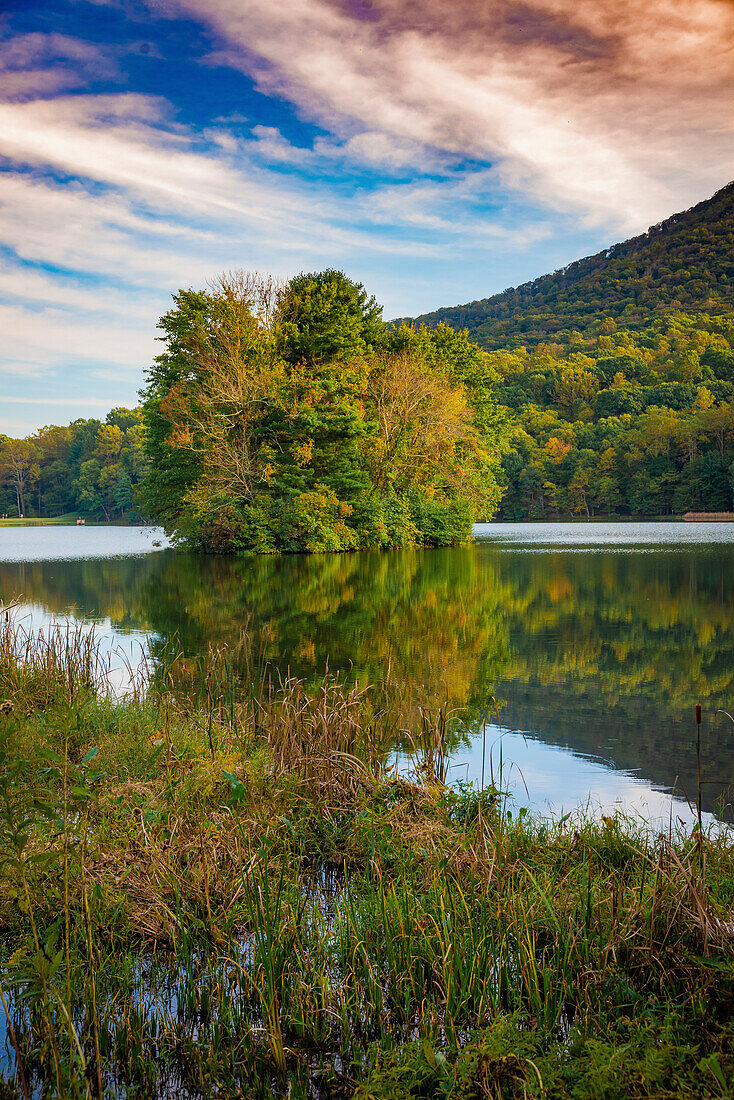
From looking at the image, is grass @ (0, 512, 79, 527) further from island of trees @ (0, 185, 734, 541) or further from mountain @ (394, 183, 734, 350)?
mountain @ (394, 183, 734, 350)

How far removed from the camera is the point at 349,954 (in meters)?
3.47

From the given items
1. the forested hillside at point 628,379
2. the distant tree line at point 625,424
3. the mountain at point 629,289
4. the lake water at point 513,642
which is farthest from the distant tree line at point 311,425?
the mountain at point 629,289

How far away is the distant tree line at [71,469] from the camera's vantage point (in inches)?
4407

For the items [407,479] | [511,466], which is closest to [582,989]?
[407,479]

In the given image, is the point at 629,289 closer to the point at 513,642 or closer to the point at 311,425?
the point at 311,425

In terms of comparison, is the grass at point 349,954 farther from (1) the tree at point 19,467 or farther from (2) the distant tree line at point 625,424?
(1) the tree at point 19,467

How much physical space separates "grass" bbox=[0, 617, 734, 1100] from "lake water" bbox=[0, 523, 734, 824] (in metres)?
1.31

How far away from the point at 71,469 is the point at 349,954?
412ft

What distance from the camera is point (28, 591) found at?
23297mm

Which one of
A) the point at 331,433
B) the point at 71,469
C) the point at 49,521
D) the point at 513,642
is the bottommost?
the point at 513,642

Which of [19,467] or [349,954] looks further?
[19,467]

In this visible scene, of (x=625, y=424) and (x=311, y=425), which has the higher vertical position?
(x=625, y=424)

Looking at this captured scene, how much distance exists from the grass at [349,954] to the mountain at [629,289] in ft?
460

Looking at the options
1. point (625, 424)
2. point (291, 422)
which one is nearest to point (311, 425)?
point (291, 422)
